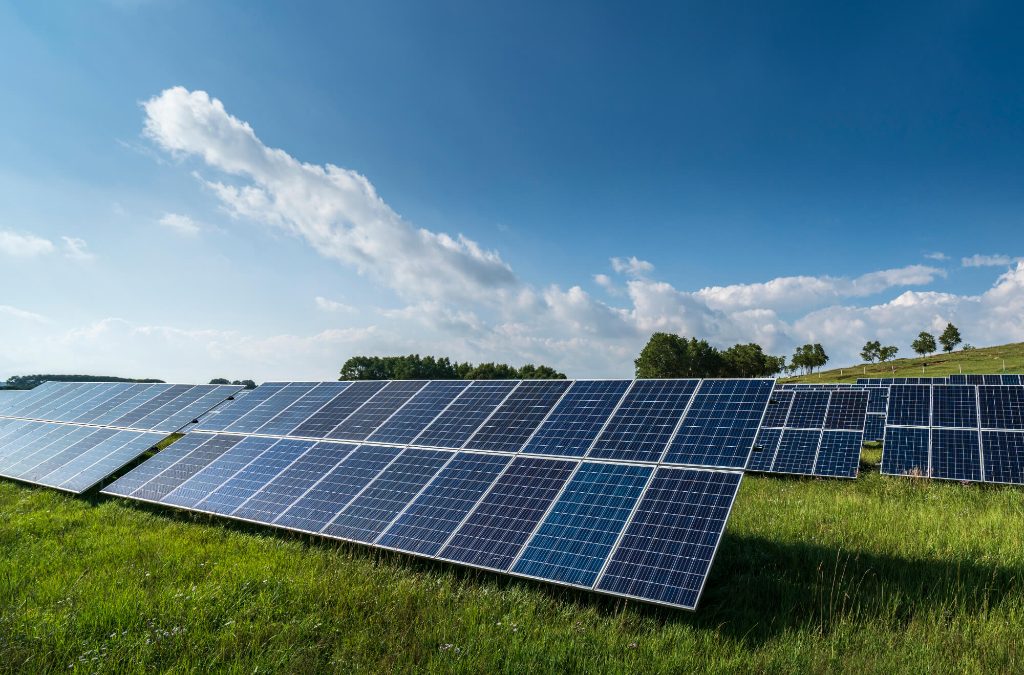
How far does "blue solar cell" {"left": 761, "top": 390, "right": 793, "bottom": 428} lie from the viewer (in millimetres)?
22469

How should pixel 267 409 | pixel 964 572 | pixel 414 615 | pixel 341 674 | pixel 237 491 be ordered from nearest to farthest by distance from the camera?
pixel 341 674, pixel 414 615, pixel 964 572, pixel 237 491, pixel 267 409

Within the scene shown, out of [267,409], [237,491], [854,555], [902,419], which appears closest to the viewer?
[854,555]

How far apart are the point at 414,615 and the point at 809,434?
18890mm

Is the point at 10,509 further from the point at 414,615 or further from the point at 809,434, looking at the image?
the point at 809,434

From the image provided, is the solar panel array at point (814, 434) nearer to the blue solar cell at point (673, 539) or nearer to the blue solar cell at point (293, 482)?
the blue solar cell at point (673, 539)

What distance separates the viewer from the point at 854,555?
863cm

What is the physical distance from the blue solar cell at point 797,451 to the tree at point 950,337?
370 feet

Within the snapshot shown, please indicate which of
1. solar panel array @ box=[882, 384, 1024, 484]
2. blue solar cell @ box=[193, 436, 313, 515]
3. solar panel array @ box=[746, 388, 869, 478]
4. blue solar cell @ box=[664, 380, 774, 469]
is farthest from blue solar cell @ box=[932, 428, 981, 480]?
blue solar cell @ box=[193, 436, 313, 515]

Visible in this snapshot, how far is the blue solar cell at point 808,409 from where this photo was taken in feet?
70.6

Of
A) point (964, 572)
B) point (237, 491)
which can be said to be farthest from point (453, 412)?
point (964, 572)

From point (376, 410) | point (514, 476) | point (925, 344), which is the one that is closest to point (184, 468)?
point (376, 410)

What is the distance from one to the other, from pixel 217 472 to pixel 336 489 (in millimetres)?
4356

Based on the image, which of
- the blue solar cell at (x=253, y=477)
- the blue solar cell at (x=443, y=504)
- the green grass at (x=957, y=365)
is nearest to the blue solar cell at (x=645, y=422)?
the blue solar cell at (x=443, y=504)

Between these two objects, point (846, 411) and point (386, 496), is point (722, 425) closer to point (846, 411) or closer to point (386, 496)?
point (386, 496)
